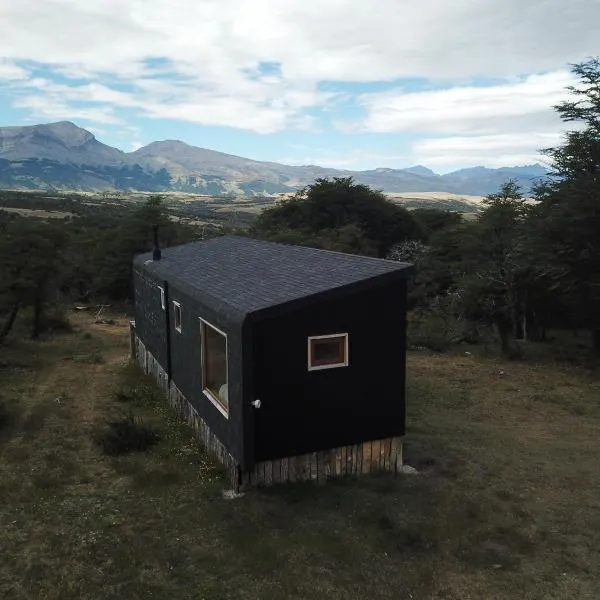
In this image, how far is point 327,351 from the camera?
407 inches

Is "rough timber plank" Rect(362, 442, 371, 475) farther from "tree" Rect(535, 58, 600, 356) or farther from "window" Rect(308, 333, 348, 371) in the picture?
"tree" Rect(535, 58, 600, 356)

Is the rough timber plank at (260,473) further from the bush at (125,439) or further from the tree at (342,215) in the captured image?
the tree at (342,215)

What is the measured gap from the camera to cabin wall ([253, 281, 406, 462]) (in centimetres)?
981

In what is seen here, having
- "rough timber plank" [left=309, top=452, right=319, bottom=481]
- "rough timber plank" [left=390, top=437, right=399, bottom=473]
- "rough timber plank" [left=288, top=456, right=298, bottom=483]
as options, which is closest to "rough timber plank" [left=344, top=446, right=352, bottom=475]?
"rough timber plank" [left=309, top=452, right=319, bottom=481]

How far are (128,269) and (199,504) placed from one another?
29.6m

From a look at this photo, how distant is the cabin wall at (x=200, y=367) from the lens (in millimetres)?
9805

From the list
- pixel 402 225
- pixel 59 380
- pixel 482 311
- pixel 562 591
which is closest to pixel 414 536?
pixel 562 591

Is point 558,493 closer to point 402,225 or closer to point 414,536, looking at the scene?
point 414,536

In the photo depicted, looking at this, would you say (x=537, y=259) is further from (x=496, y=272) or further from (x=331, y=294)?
(x=331, y=294)

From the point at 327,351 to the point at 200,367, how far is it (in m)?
3.56

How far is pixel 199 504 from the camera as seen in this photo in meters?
9.84

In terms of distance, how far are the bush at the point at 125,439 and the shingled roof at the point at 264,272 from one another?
141 inches

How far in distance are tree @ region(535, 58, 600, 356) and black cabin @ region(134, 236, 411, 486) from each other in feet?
44.3

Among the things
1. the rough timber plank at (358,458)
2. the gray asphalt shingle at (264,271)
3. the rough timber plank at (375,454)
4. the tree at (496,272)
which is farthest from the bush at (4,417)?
the tree at (496,272)
